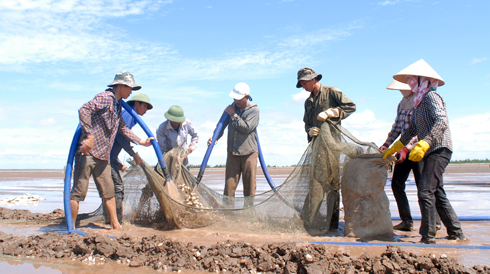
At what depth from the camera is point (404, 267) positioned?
8.54ft

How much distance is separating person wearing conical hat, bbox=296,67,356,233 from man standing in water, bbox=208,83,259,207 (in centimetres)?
77

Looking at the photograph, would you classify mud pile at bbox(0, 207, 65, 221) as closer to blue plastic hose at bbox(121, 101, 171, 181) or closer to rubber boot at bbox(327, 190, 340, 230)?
blue plastic hose at bbox(121, 101, 171, 181)

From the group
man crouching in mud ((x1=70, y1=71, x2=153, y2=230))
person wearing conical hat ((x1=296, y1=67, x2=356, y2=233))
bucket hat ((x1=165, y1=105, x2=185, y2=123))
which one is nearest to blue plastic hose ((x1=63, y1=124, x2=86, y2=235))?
man crouching in mud ((x1=70, y1=71, x2=153, y2=230))

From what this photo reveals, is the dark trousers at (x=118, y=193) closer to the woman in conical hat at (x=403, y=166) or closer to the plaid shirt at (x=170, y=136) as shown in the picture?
the plaid shirt at (x=170, y=136)

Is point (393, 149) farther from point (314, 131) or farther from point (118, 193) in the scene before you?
point (118, 193)

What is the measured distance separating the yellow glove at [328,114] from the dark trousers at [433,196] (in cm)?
106

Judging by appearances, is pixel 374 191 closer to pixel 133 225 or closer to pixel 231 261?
pixel 231 261

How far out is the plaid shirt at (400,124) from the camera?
13.8 ft

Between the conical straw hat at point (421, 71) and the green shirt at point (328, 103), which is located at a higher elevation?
the conical straw hat at point (421, 71)

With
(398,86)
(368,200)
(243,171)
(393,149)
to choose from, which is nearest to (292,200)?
(368,200)

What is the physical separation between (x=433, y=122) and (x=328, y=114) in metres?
1.08

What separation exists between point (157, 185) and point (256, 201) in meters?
1.19

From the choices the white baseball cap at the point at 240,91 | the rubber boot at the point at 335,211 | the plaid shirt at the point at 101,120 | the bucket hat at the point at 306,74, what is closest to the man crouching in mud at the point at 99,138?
the plaid shirt at the point at 101,120

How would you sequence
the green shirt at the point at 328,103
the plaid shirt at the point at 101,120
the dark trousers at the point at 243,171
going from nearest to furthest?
the plaid shirt at the point at 101,120, the green shirt at the point at 328,103, the dark trousers at the point at 243,171
